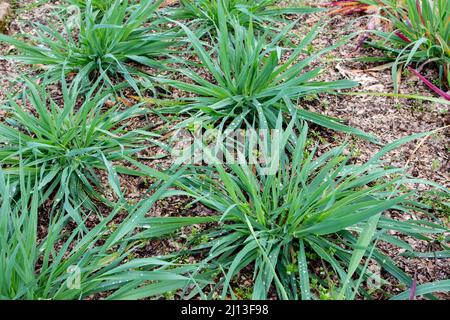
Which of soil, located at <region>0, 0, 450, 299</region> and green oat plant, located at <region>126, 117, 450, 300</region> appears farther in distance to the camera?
soil, located at <region>0, 0, 450, 299</region>

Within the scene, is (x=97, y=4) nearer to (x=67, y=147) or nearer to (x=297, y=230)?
(x=67, y=147)

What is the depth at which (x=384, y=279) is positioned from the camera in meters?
1.71

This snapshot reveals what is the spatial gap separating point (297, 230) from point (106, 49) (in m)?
1.36

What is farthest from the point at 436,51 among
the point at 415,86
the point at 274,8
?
the point at 274,8

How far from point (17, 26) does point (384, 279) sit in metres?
2.44

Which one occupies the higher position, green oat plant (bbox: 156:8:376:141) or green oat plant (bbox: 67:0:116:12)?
green oat plant (bbox: 67:0:116:12)

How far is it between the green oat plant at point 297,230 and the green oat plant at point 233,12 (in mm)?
919

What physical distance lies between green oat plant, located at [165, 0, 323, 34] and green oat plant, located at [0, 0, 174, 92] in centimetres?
19

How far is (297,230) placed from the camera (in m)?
1.68

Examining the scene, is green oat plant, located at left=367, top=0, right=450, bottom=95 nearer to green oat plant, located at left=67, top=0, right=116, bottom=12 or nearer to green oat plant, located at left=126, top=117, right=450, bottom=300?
green oat plant, located at left=126, top=117, right=450, bottom=300

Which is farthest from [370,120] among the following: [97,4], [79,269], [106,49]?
[97,4]

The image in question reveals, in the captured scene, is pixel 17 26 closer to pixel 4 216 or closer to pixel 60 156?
pixel 60 156

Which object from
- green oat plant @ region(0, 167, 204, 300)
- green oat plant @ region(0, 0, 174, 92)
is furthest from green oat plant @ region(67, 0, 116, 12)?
green oat plant @ region(0, 167, 204, 300)

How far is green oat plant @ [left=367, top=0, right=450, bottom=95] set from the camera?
2332mm
